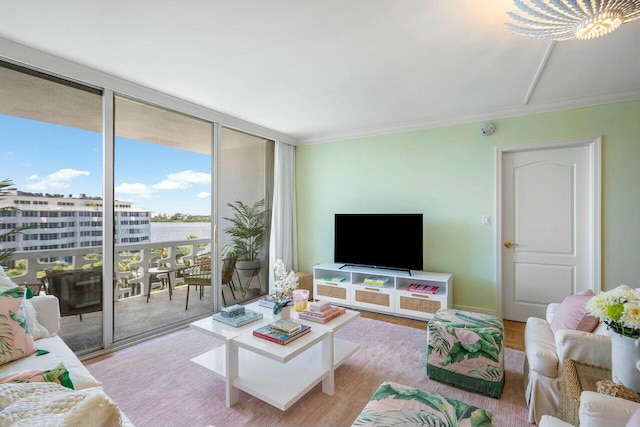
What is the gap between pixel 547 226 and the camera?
3.38m

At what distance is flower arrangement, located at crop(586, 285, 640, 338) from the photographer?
1234mm

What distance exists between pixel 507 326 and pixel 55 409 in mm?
3896

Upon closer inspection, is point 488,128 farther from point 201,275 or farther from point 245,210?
point 201,275

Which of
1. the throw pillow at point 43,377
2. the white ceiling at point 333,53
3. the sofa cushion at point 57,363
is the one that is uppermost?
the white ceiling at point 333,53

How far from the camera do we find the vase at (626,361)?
124 cm

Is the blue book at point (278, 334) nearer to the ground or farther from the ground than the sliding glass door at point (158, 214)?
nearer to the ground

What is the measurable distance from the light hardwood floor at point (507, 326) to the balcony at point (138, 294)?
6.21 ft

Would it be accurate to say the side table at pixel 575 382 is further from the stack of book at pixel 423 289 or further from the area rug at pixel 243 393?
the stack of book at pixel 423 289

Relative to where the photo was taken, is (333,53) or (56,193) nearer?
(333,53)

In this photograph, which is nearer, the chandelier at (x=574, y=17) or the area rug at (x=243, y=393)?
the chandelier at (x=574, y=17)

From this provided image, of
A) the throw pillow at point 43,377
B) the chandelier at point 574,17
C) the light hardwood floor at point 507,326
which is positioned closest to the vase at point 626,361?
the chandelier at point 574,17

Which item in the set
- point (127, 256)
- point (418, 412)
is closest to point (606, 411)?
point (418, 412)

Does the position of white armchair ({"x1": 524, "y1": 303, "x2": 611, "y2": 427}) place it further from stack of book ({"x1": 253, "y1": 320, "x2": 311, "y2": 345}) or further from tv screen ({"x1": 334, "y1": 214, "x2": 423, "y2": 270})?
tv screen ({"x1": 334, "y1": 214, "x2": 423, "y2": 270})

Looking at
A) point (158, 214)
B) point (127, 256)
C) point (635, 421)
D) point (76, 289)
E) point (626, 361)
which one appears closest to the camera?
point (635, 421)
